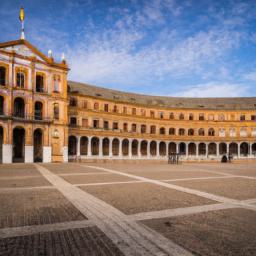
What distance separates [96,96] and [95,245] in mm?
45614

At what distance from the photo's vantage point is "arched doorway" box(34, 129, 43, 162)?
3475 centimetres

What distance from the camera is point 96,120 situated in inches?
1884

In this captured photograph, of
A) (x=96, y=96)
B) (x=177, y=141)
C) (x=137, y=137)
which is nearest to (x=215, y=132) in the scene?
(x=177, y=141)

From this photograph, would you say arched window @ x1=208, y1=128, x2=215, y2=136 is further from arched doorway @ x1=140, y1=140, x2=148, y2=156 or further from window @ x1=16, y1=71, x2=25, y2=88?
window @ x1=16, y1=71, x2=25, y2=88

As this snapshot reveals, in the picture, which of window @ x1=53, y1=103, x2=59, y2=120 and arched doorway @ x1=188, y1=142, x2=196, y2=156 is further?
arched doorway @ x1=188, y1=142, x2=196, y2=156

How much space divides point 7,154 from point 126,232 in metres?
29.4

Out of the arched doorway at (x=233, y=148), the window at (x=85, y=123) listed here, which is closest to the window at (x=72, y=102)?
the window at (x=85, y=123)

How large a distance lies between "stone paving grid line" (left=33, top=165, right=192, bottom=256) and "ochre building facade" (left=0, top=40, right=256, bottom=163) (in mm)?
27143

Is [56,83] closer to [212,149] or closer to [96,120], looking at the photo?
[96,120]

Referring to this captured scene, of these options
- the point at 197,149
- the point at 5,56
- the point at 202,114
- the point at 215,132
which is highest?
the point at 5,56

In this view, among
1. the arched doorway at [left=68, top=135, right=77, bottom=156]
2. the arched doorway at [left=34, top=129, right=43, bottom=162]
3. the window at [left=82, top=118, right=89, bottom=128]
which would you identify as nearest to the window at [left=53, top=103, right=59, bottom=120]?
the arched doorway at [left=34, top=129, right=43, bottom=162]

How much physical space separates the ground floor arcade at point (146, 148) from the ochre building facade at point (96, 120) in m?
0.18

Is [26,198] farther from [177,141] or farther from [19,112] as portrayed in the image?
[177,141]

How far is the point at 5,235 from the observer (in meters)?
5.11
